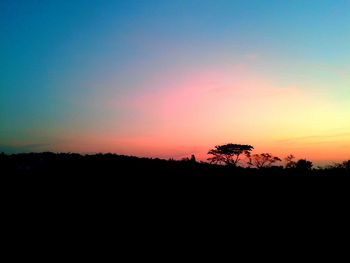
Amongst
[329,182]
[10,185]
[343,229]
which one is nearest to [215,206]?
[343,229]

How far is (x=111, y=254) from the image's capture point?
14000mm

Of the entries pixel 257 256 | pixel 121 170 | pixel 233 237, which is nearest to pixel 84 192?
pixel 121 170

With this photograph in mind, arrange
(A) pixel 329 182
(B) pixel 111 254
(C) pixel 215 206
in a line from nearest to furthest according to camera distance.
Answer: (B) pixel 111 254 → (C) pixel 215 206 → (A) pixel 329 182

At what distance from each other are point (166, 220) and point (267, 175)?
995 centimetres

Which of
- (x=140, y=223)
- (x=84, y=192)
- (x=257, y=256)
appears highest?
(x=84, y=192)

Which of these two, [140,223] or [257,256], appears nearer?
[257,256]

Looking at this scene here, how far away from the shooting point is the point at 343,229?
16.5 metres

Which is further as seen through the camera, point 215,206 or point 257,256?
point 215,206

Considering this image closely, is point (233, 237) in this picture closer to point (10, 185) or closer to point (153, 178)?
point (153, 178)

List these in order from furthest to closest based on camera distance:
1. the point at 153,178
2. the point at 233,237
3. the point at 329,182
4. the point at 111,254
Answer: the point at 329,182 → the point at 153,178 → the point at 233,237 → the point at 111,254

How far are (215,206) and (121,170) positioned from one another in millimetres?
6563

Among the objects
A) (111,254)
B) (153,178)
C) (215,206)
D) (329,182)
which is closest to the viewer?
(111,254)

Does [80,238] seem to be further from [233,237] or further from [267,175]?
[267,175]

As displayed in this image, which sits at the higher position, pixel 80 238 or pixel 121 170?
pixel 121 170
